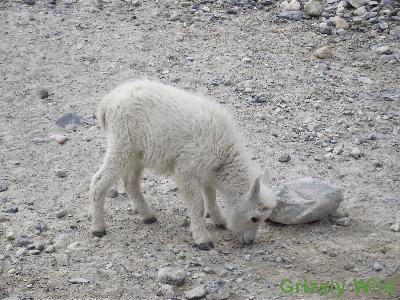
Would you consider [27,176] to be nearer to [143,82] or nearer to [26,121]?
[26,121]

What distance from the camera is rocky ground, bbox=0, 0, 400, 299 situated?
720 cm

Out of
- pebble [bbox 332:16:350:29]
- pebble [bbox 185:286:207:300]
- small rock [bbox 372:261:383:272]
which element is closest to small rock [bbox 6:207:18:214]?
pebble [bbox 185:286:207:300]

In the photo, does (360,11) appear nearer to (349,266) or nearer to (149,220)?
(149,220)

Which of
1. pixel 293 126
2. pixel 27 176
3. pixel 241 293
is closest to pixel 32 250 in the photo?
pixel 27 176

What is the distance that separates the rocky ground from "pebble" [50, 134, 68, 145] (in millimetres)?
18

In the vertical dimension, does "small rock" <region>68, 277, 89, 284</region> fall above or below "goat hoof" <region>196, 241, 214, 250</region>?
above

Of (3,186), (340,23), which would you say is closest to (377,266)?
(3,186)

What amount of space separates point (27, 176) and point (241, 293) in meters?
4.00

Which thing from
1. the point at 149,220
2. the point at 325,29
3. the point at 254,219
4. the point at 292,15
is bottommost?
the point at 149,220

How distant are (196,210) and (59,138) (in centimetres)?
340

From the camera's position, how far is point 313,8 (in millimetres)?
13906

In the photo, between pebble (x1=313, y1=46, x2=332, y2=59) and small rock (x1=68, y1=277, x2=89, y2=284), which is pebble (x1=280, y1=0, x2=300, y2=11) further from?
small rock (x1=68, y1=277, x2=89, y2=284)

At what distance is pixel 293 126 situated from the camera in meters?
10.3

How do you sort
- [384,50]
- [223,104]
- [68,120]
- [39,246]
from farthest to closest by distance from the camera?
[384,50] → [223,104] → [68,120] → [39,246]
